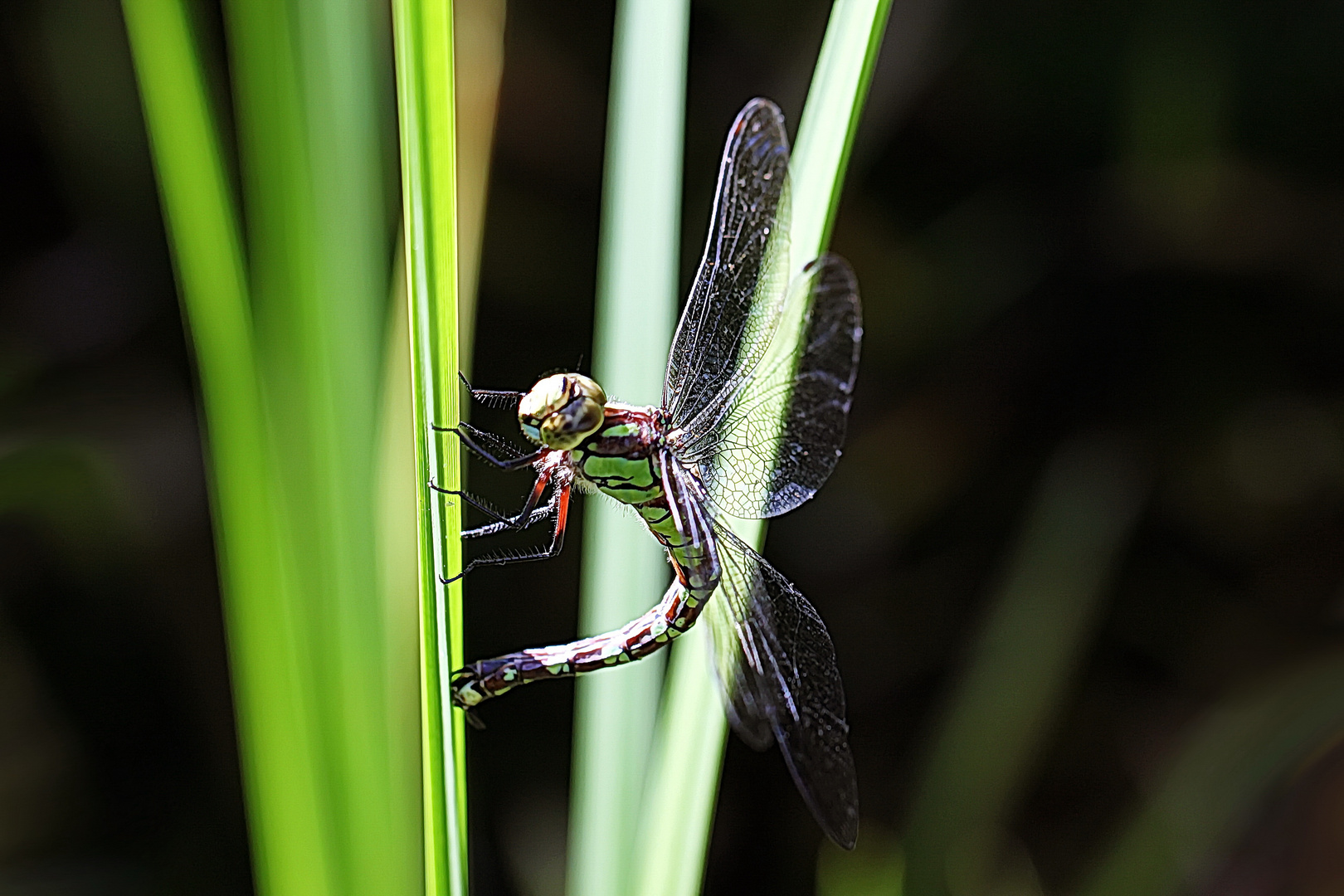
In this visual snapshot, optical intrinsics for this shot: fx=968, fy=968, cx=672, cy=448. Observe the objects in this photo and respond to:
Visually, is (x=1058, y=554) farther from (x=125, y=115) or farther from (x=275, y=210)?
(x=125, y=115)

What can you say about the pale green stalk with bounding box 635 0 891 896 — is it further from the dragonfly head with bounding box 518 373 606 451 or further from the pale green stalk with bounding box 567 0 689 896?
the dragonfly head with bounding box 518 373 606 451

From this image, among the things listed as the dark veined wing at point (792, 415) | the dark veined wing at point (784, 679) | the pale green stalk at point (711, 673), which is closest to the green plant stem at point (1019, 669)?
the dark veined wing at point (784, 679)

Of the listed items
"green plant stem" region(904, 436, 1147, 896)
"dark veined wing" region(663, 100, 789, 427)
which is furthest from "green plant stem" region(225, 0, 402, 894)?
"green plant stem" region(904, 436, 1147, 896)

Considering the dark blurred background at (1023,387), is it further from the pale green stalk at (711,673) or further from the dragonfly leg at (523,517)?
the pale green stalk at (711,673)

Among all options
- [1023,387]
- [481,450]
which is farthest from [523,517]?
[1023,387]

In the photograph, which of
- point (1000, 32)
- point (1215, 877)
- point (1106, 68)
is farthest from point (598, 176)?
point (1215, 877)

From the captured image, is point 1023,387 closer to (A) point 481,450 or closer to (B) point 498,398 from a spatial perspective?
(B) point 498,398
